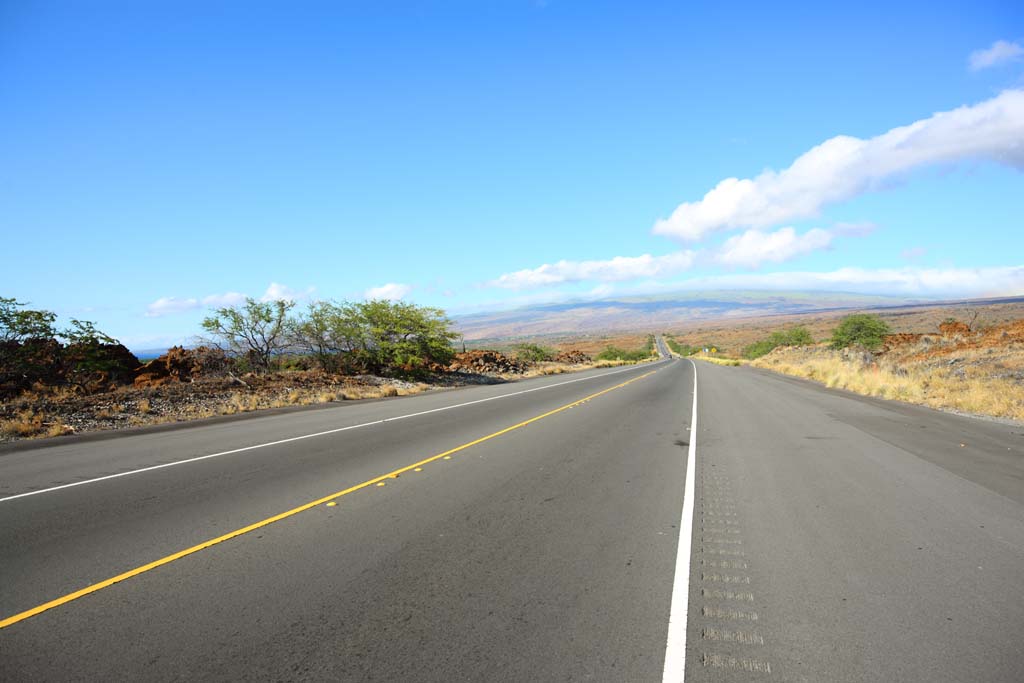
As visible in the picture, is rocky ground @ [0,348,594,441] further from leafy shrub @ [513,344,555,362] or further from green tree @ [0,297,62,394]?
leafy shrub @ [513,344,555,362]

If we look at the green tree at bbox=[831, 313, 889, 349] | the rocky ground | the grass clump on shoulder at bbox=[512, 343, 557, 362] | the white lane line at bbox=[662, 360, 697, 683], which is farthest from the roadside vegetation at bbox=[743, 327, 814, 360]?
the white lane line at bbox=[662, 360, 697, 683]

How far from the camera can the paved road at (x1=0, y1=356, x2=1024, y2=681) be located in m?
3.42

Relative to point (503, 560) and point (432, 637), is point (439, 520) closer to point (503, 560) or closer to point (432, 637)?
point (503, 560)

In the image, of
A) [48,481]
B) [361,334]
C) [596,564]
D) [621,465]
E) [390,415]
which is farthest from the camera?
[361,334]

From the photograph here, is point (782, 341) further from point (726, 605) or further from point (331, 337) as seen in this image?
point (726, 605)

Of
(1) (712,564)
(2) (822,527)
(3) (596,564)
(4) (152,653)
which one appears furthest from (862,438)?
(4) (152,653)

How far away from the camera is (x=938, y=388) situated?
64.6ft

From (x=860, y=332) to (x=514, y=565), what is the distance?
60435 millimetres

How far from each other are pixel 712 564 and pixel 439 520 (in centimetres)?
295

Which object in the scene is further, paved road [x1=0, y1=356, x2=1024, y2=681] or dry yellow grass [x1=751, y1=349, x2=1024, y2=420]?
dry yellow grass [x1=751, y1=349, x2=1024, y2=420]

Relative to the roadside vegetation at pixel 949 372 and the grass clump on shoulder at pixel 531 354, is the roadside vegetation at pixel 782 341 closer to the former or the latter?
the grass clump on shoulder at pixel 531 354

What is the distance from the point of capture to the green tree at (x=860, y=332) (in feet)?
170

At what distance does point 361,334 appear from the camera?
100 feet

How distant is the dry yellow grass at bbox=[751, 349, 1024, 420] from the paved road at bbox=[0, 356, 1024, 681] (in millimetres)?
7126
